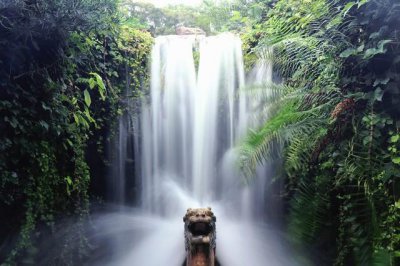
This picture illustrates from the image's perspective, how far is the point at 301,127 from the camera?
3.00m

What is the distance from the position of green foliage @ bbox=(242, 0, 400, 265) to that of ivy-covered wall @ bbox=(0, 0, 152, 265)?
77.9 inches

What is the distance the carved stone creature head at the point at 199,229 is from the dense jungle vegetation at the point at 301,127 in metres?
0.75

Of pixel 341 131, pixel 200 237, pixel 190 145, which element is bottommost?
pixel 200 237

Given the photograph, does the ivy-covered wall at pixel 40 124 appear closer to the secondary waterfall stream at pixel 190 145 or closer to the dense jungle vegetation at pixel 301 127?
the dense jungle vegetation at pixel 301 127

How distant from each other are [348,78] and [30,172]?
3118mm

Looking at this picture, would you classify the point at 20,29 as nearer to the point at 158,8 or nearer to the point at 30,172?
the point at 30,172

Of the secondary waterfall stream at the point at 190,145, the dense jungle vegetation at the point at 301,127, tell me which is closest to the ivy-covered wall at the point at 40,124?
the dense jungle vegetation at the point at 301,127

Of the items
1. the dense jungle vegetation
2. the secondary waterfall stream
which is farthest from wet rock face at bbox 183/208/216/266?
the secondary waterfall stream

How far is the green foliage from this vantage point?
8.59 feet

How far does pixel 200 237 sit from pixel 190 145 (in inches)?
114

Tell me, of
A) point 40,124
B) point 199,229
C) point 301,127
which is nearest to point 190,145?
point 199,229

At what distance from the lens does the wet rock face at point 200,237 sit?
3221 millimetres

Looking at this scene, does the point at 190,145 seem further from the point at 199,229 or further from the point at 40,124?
the point at 40,124

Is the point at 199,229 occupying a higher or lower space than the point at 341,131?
lower
